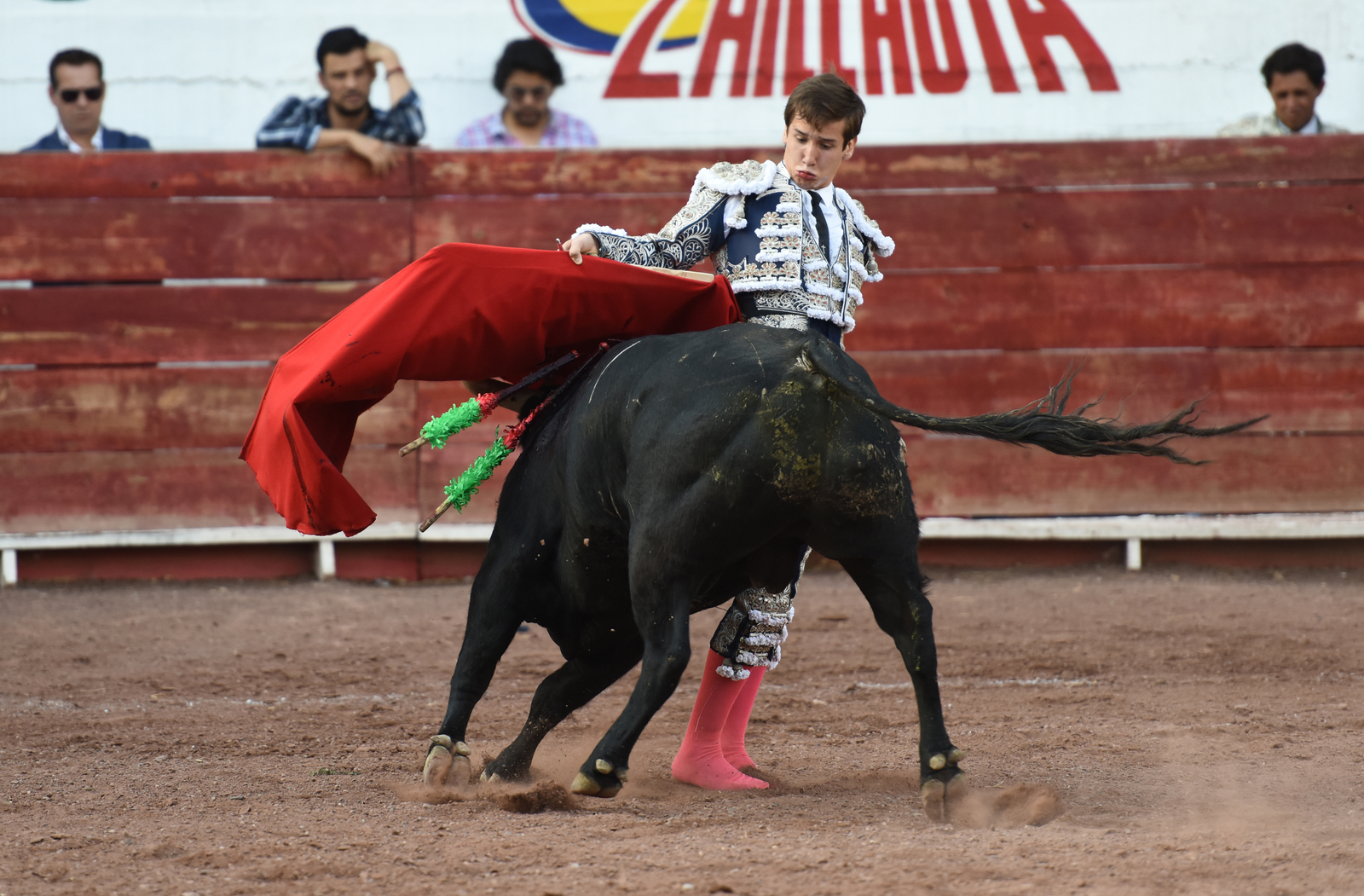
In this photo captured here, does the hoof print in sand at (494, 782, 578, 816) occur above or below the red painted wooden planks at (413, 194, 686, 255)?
below

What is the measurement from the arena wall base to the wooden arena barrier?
0.04 ft

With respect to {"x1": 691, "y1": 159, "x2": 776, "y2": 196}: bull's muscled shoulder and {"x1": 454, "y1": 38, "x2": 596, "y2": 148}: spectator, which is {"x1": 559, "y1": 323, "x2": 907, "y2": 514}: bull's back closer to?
{"x1": 691, "y1": 159, "x2": 776, "y2": 196}: bull's muscled shoulder

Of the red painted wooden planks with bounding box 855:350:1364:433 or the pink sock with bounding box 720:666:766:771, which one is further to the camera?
the red painted wooden planks with bounding box 855:350:1364:433

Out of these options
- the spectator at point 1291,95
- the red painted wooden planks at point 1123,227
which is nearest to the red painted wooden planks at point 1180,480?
the red painted wooden planks at point 1123,227

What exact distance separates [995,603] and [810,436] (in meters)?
3.07

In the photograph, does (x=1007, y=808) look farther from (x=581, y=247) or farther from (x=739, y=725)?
(x=581, y=247)

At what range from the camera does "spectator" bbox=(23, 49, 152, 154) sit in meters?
5.94

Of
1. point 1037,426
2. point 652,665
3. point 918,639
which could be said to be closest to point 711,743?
point 652,665

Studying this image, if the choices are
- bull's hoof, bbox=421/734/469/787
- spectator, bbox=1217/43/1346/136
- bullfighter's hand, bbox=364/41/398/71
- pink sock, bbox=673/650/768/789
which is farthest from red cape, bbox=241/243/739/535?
spectator, bbox=1217/43/1346/136

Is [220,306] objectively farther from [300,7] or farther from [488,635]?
[488,635]

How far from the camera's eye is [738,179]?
9.67 ft

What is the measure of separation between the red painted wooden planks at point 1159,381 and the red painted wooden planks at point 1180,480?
0.10 meters

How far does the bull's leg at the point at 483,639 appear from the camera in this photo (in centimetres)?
298

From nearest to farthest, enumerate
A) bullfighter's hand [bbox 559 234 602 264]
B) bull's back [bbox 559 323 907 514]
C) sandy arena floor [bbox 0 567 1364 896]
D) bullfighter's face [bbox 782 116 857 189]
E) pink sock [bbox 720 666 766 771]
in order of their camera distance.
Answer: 1. sandy arena floor [bbox 0 567 1364 896]
2. bull's back [bbox 559 323 907 514]
3. bullfighter's face [bbox 782 116 857 189]
4. bullfighter's hand [bbox 559 234 602 264]
5. pink sock [bbox 720 666 766 771]
